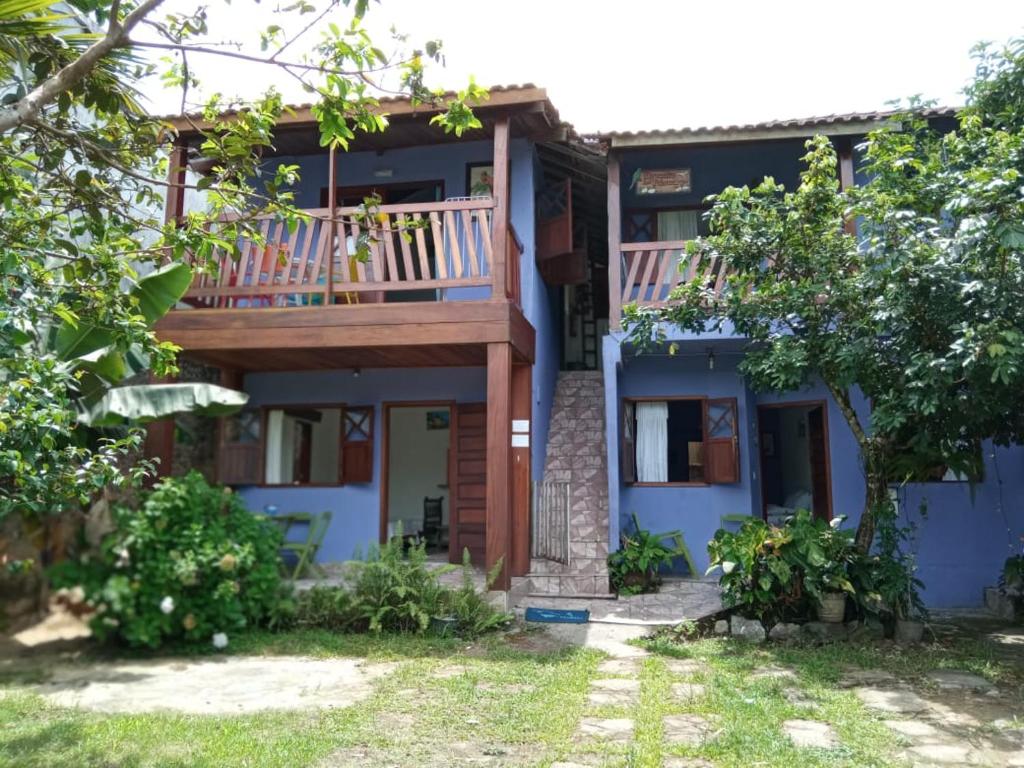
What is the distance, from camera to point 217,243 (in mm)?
4441

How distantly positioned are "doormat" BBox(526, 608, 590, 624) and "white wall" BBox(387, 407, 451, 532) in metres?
6.26

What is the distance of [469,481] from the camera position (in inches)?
388

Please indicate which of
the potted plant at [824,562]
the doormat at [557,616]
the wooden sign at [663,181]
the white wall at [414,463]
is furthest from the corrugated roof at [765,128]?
the white wall at [414,463]

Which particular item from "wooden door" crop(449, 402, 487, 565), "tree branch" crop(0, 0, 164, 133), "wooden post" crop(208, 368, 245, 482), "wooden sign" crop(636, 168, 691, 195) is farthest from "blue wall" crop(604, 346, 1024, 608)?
"tree branch" crop(0, 0, 164, 133)

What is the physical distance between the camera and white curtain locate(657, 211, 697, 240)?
1083 centimetres

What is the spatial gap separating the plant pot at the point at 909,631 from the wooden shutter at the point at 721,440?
3.01 meters

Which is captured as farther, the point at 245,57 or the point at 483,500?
the point at 483,500

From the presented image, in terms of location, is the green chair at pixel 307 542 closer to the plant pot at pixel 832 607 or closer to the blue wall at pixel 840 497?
the blue wall at pixel 840 497

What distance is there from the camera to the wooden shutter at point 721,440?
9.58 meters

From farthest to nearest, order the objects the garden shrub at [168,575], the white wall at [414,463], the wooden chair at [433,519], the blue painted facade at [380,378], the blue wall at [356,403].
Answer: the white wall at [414,463] → the wooden chair at [433,519] → the blue wall at [356,403] → the blue painted facade at [380,378] → the garden shrub at [168,575]

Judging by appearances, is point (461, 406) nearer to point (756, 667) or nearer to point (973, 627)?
point (756, 667)

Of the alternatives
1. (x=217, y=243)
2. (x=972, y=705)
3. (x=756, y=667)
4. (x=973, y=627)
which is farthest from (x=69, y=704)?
(x=973, y=627)

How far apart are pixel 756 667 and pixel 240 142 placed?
5360mm

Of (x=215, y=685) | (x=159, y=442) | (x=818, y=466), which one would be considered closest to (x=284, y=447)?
(x=159, y=442)
